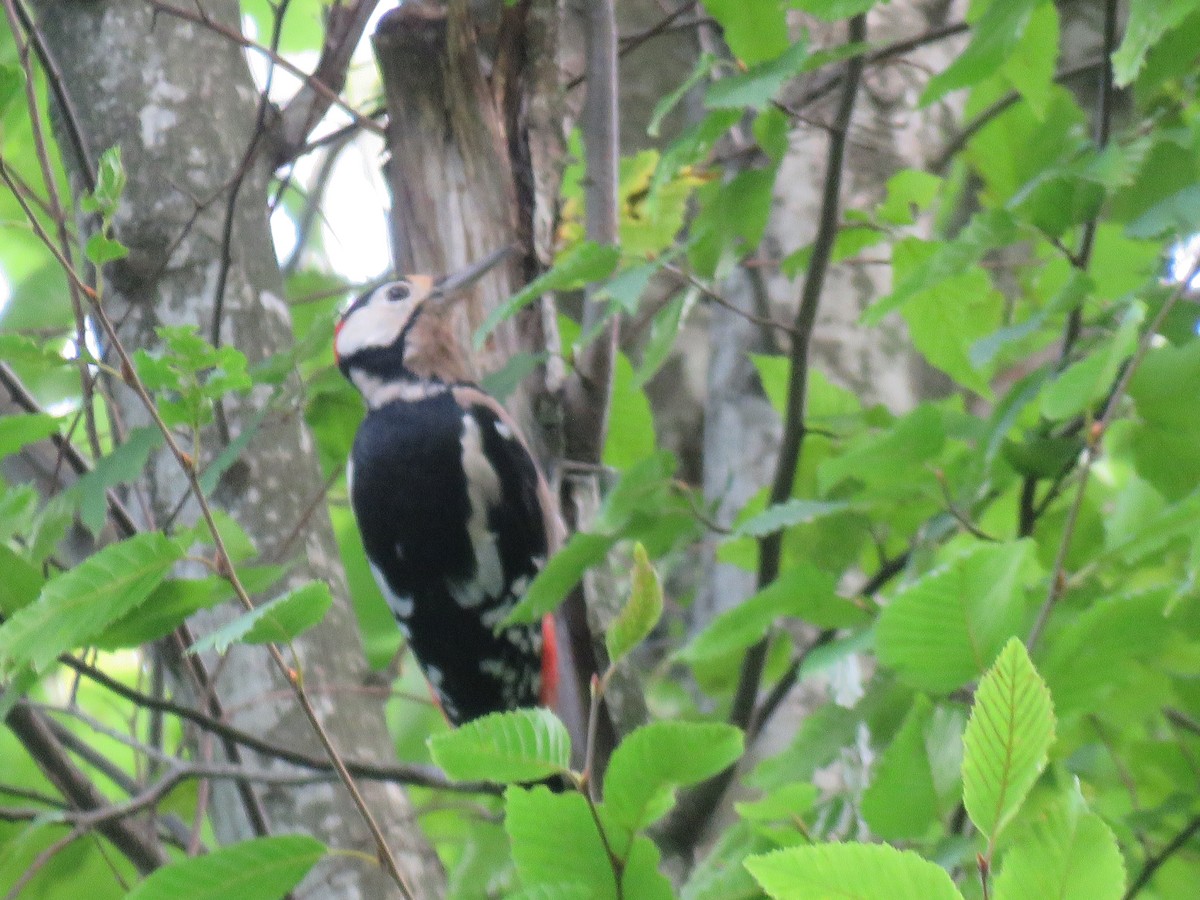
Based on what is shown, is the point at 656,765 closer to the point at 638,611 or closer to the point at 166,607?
the point at 638,611

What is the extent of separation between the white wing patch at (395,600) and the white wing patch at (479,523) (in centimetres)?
9

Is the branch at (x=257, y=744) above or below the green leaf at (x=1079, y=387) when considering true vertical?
below

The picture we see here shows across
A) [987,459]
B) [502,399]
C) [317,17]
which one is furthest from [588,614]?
[317,17]

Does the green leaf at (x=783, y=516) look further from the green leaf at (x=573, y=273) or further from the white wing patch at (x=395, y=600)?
the white wing patch at (x=395, y=600)

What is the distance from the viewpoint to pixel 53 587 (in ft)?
3.88

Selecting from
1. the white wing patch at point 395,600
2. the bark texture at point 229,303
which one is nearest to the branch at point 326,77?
the bark texture at point 229,303

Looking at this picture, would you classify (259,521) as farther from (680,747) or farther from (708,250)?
(680,747)

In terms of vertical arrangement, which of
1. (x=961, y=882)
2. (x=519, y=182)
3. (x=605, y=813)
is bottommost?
(x=961, y=882)

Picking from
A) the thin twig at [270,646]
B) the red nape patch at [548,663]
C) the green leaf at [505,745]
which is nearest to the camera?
the green leaf at [505,745]

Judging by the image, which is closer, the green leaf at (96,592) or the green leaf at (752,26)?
the green leaf at (96,592)

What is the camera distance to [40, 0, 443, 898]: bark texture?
225 centimetres

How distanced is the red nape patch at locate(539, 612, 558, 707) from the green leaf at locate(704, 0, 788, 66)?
3.76 ft

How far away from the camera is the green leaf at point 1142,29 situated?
125 centimetres

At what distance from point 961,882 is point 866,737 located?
0.20 metres
